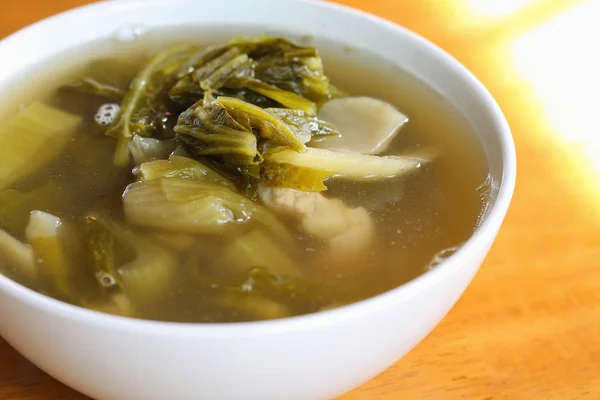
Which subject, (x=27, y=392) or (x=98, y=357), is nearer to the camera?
(x=98, y=357)

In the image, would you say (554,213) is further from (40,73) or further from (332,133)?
(40,73)

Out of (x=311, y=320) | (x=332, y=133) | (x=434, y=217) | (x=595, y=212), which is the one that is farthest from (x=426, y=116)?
(x=311, y=320)

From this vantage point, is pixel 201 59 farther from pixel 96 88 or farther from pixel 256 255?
pixel 256 255

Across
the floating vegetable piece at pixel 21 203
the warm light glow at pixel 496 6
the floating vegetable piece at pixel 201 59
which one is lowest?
the warm light glow at pixel 496 6

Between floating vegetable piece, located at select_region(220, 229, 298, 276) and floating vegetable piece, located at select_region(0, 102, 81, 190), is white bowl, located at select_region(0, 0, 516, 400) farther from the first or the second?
floating vegetable piece, located at select_region(0, 102, 81, 190)

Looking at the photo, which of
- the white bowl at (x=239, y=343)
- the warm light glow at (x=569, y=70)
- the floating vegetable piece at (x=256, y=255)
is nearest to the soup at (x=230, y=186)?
the floating vegetable piece at (x=256, y=255)

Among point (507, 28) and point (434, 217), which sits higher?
point (434, 217)

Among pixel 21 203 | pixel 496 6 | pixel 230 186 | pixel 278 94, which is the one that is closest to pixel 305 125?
pixel 278 94

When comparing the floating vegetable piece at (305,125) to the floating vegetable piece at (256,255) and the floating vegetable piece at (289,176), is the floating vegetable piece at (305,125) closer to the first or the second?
the floating vegetable piece at (289,176)
